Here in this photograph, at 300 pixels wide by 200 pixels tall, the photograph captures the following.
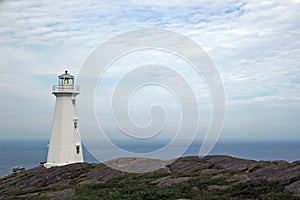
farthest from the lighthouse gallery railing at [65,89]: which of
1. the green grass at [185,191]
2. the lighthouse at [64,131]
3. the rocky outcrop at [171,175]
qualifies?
the green grass at [185,191]

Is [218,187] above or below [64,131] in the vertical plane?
below

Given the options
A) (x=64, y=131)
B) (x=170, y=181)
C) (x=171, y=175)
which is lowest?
(x=170, y=181)

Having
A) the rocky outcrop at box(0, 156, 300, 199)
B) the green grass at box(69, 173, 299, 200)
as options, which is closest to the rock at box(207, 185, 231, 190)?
the rocky outcrop at box(0, 156, 300, 199)

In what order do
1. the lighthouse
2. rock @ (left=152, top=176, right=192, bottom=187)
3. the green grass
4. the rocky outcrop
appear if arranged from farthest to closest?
the lighthouse < rock @ (left=152, top=176, right=192, bottom=187) < the rocky outcrop < the green grass

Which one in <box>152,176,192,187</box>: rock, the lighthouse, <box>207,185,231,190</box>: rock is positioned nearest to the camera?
<box>207,185,231,190</box>: rock

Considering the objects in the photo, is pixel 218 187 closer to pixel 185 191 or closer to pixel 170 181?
pixel 185 191

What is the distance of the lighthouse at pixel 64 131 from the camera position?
45.0 m

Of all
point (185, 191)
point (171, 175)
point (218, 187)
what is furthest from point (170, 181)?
point (218, 187)

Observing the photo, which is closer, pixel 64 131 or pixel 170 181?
pixel 170 181

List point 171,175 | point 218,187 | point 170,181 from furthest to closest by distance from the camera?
point 171,175 → point 170,181 → point 218,187

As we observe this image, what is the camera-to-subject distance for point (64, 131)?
45.2 metres

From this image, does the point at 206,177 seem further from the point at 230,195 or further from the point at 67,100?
the point at 67,100

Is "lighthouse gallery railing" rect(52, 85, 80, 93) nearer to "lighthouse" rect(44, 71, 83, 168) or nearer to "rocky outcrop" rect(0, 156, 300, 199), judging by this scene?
"lighthouse" rect(44, 71, 83, 168)

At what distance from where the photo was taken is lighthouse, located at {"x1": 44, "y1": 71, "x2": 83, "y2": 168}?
45.0 meters
